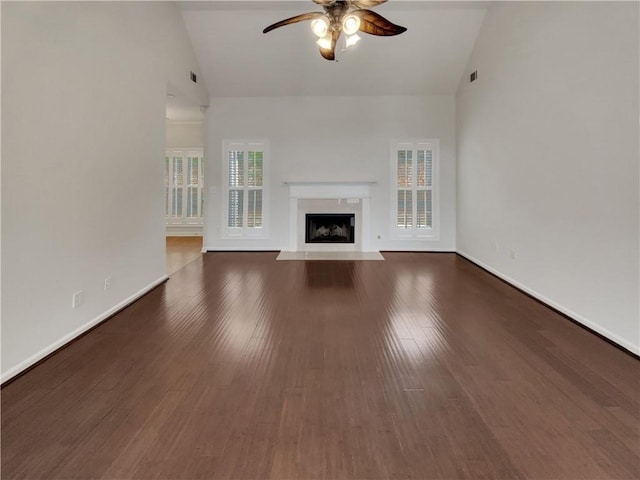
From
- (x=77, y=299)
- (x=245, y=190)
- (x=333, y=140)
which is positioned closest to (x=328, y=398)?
(x=77, y=299)

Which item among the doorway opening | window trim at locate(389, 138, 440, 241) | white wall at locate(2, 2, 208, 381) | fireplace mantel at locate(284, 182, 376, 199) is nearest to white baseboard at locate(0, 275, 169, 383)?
white wall at locate(2, 2, 208, 381)

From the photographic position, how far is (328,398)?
1.84 metres

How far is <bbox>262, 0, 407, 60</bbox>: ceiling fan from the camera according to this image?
2.88 metres

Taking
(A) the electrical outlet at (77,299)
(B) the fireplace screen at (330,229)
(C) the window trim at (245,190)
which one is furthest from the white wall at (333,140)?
(A) the electrical outlet at (77,299)

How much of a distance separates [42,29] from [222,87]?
14.4 feet

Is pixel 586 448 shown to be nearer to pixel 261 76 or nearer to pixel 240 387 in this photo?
pixel 240 387

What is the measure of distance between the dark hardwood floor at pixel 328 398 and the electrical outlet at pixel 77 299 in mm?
276

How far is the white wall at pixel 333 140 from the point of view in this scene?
6.68 meters

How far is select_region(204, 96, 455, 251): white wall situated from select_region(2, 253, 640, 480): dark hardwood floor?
3.63 metres

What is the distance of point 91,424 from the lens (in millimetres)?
1626

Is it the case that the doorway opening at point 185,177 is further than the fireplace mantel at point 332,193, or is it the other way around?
the doorway opening at point 185,177

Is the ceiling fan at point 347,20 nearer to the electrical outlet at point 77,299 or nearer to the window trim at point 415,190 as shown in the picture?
the electrical outlet at point 77,299

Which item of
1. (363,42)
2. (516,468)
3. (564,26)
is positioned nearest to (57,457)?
(516,468)

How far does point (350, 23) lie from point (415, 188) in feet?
14.1
